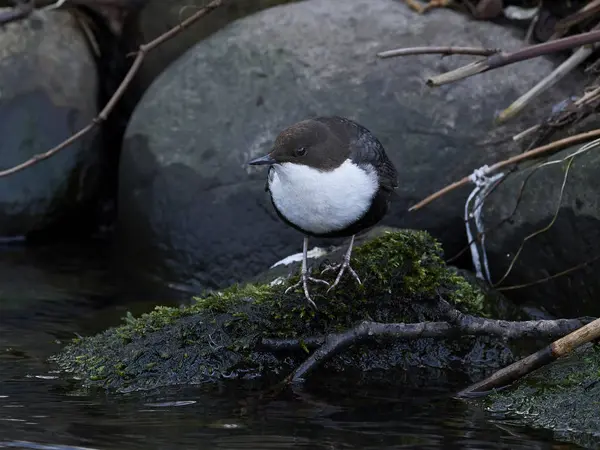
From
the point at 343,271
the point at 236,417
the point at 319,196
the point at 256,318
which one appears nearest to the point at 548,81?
the point at 343,271

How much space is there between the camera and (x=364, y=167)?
4.14 metres

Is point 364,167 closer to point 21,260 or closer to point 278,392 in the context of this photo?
point 278,392

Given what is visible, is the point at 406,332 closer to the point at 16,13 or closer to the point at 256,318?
the point at 256,318

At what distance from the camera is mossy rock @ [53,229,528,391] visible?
13.3 ft

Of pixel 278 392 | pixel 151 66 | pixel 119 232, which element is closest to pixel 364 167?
pixel 278 392

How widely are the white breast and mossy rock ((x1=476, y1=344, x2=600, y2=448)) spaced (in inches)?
36.2

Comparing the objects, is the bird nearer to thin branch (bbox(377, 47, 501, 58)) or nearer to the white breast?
the white breast

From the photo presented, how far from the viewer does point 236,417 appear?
3.61 meters

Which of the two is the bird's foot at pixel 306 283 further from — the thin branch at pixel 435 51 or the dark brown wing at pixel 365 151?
the thin branch at pixel 435 51

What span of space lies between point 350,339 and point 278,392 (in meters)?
0.35

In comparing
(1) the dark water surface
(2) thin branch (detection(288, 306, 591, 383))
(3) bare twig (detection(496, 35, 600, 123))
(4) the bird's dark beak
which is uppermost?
(3) bare twig (detection(496, 35, 600, 123))

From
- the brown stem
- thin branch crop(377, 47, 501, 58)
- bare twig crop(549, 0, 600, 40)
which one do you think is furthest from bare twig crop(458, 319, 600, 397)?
the brown stem

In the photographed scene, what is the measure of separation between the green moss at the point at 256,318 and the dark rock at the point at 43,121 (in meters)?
2.94

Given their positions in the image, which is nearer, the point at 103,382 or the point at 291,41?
the point at 103,382
